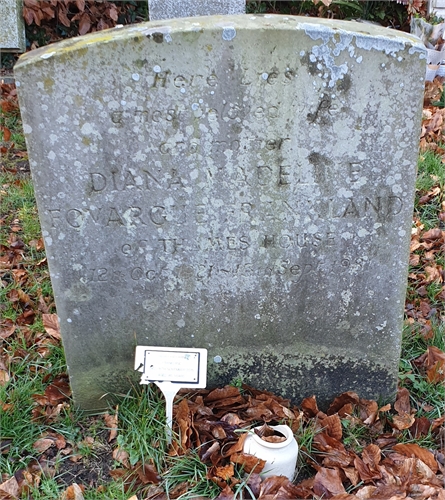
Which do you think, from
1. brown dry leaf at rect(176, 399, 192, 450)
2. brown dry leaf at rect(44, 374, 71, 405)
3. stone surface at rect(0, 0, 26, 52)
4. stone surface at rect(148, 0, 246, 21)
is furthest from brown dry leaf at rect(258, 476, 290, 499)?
stone surface at rect(0, 0, 26, 52)

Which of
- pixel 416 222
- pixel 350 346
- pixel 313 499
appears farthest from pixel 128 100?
pixel 416 222

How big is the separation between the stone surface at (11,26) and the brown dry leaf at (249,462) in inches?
194

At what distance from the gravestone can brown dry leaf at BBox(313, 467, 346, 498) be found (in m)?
0.49

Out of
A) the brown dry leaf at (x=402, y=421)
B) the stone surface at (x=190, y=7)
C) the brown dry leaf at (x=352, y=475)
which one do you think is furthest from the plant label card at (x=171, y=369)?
the stone surface at (x=190, y=7)

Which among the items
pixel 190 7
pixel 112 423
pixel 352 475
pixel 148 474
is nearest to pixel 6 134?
pixel 190 7

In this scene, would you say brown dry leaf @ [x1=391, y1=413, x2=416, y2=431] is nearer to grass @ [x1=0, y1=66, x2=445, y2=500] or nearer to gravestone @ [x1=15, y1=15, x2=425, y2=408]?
grass @ [x1=0, y1=66, x2=445, y2=500]

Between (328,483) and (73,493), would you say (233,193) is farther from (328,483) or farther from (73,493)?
(73,493)

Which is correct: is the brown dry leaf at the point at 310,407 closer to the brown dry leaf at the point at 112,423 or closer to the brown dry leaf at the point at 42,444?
the brown dry leaf at the point at 112,423

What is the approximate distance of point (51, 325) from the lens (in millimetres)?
3020

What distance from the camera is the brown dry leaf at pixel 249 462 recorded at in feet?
6.78

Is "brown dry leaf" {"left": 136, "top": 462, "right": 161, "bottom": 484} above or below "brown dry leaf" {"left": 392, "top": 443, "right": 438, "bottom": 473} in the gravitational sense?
above

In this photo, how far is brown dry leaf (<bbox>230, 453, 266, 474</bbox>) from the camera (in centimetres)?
207

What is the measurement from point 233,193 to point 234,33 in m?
0.60

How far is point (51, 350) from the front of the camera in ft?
9.35
